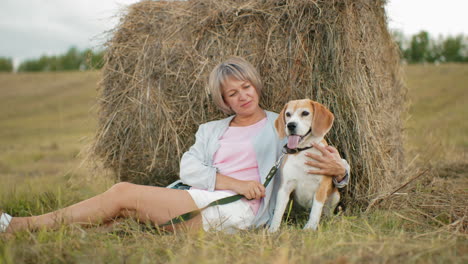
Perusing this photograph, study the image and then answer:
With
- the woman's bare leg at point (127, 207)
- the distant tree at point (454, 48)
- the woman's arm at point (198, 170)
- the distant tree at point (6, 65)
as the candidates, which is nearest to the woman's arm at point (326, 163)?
the woman's arm at point (198, 170)

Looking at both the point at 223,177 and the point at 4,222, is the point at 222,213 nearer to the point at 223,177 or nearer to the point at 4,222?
the point at 223,177

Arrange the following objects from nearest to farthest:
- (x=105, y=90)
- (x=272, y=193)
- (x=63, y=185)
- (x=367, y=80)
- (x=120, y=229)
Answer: (x=120, y=229)
(x=272, y=193)
(x=367, y=80)
(x=105, y=90)
(x=63, y=185)

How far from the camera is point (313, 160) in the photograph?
3.00m

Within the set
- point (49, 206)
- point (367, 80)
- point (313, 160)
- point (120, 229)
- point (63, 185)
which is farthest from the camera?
point (63, 185)

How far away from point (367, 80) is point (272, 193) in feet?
4.98

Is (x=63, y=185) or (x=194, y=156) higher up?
(x=194, y=156)

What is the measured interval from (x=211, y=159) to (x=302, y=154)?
0.87m

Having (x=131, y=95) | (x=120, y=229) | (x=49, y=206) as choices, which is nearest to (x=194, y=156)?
(x=120, y=229)

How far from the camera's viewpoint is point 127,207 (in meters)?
2.86

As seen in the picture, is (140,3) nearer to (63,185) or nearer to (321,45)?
(321,45)

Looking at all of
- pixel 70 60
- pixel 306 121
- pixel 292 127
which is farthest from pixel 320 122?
pixel 70 60

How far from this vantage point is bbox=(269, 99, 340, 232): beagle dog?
292 cm

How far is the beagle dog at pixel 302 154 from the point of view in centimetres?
292

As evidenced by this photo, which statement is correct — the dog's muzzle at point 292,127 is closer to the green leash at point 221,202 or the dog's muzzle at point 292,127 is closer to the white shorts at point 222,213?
the green leash at point 221,202
